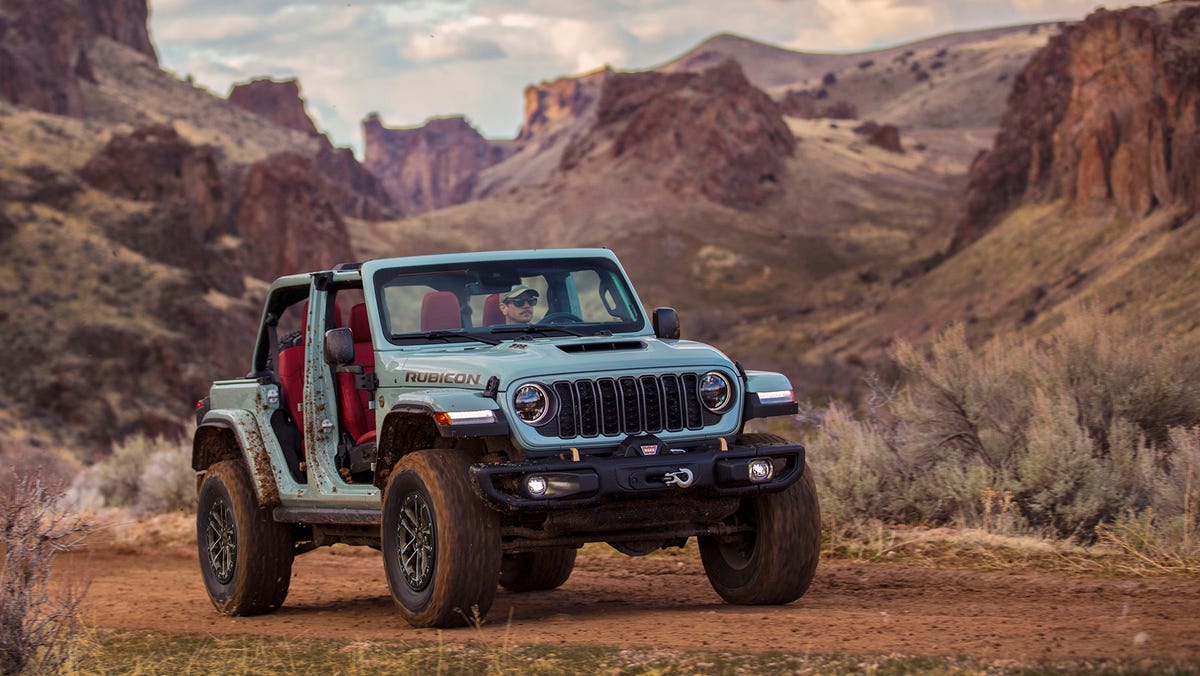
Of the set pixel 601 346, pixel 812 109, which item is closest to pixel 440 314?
pixel 601 346

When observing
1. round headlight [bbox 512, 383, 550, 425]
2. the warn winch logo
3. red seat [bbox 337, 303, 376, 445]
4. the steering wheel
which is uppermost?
the steering wheel

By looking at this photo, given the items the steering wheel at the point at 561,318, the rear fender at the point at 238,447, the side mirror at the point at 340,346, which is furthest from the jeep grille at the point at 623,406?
the rear fender at the point at 238,447

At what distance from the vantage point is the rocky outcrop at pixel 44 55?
96438mm

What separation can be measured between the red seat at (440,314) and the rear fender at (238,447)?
5.21 ft

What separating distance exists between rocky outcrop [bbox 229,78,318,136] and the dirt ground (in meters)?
166

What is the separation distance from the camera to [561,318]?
922 cm

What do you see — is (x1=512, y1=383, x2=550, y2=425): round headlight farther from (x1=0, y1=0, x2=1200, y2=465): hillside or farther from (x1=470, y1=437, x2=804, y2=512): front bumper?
(x1=0, y1=0, x2=1200, y2=465): hillside

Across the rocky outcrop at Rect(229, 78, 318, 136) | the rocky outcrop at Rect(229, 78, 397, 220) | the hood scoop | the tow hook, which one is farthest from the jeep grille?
the rocky outcrop at Rect(229, 78, 318, 136)

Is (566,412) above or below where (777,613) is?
above

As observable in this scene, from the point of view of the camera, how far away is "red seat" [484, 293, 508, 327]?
9102 millimetres

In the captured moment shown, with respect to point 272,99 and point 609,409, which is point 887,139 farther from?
point 609,409

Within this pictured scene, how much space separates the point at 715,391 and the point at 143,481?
1325 cm

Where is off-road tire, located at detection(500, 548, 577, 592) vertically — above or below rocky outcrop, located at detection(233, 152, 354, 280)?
below

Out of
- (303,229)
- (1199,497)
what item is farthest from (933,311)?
(1199,497)
